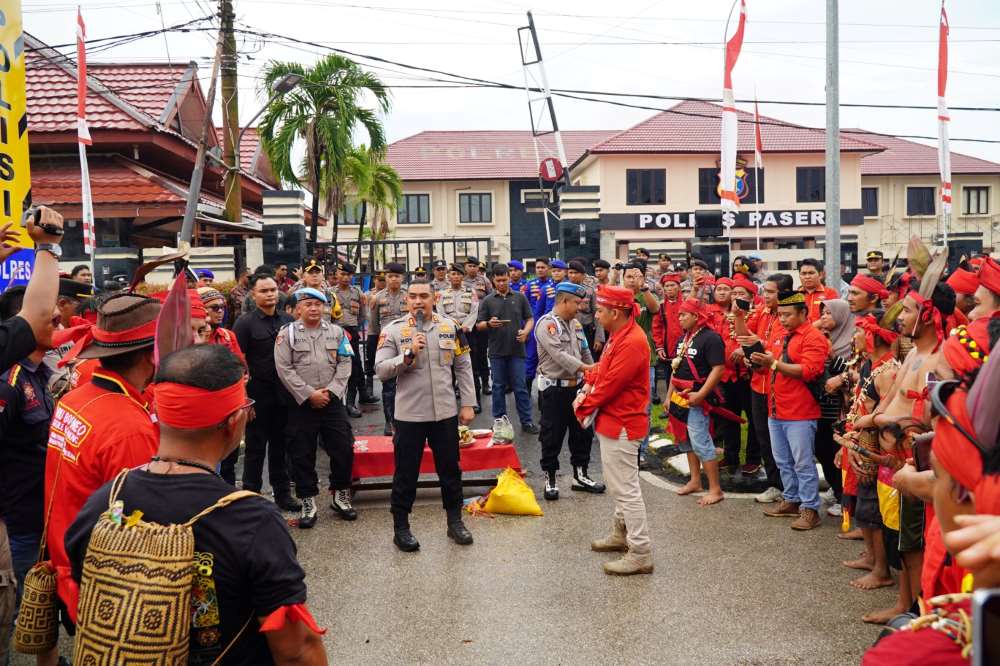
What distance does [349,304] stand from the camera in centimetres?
1170

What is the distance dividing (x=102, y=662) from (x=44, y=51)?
1834 cm

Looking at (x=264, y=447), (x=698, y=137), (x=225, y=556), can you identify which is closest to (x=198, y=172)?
(x=264, y=447)

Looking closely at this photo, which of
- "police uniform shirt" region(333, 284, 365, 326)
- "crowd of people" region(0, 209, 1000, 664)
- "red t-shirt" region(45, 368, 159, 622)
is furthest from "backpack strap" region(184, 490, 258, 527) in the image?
"police uniform shirt" region(333, 284, 365, 326)

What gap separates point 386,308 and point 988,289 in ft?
26.6

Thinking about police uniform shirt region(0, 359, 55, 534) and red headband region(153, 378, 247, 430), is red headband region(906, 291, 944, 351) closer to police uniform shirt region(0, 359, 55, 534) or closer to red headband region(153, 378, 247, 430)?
red headband region(153, 378, 247, 430)

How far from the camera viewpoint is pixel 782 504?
6656 millimetres

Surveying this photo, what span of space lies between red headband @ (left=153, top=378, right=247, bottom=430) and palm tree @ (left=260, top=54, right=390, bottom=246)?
1518cm

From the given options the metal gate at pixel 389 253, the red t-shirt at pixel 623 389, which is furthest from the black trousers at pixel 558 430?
the metal gate at pixel 389 253

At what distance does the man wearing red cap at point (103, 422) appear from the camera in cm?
279

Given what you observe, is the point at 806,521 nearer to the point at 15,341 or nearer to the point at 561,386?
the point at 561,386

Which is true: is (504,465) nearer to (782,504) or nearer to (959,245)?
(782,504)

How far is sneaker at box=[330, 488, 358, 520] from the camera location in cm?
685

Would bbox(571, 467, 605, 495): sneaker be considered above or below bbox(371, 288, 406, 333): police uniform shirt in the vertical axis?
below

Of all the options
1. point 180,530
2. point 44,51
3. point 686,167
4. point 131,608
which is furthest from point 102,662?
point 686,167
